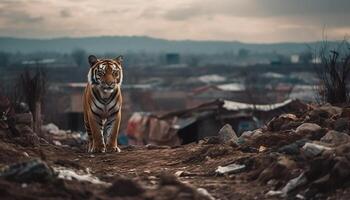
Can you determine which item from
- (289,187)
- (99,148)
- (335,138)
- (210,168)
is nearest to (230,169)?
(210,168)

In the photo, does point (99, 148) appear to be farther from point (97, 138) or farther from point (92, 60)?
point (92, 60)

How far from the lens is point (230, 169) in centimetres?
827

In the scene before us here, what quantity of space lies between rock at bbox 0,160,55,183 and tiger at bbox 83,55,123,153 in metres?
5.61

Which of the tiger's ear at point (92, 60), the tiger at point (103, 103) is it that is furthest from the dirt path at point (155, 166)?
the tiger's ear at point (92, 60)

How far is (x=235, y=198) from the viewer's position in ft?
22.6

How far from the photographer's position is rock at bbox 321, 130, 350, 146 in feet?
26.2

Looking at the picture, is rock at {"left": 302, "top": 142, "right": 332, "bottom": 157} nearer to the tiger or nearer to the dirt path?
the dirt path

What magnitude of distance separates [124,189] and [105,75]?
6.02 meters

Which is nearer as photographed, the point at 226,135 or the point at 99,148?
the point at 226,135

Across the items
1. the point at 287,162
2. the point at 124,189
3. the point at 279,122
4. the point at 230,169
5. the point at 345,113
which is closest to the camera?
the point at 124,189

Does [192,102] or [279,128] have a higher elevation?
[279,128]

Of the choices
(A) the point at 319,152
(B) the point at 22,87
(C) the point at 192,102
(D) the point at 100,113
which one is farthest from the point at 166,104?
(A) the point at 319,152

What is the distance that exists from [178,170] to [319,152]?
2.37 meters

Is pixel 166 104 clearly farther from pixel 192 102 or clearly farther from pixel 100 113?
pixel 100 113
